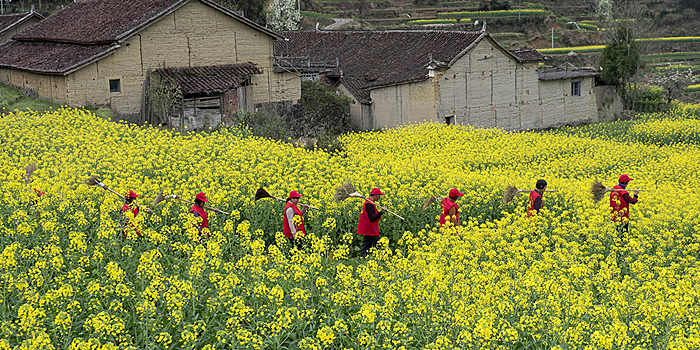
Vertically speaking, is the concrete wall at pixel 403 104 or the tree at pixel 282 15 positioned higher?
the tree at pixel 282 15

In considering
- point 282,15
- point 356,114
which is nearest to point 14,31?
point 356,114

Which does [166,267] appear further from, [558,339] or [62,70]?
[62,70]

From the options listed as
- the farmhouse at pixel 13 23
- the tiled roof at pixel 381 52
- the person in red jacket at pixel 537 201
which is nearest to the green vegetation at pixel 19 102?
the farmhouse at pixel 13 23

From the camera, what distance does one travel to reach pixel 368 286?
349 inches

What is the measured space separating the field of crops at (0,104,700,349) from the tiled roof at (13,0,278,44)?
359 inches

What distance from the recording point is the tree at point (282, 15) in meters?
55.8

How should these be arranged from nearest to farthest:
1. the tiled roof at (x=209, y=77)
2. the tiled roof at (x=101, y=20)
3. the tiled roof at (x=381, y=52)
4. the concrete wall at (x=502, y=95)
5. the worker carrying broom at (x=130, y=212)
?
the worker carrying broom at (x=130, y=212), the tiled roof at (x=101, y=20), the tiled roof at (x=209, y=77), the concrete wall at (x=502, y=95), the tiled roof at (x=381, y=52)

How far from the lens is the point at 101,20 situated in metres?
28.5

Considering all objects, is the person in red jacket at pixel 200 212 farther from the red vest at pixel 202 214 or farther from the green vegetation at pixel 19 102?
the green vegetation at pixel 19 102

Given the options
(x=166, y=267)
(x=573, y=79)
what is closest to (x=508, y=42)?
(x=573, y=79)

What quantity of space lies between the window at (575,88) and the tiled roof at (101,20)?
18.4 m

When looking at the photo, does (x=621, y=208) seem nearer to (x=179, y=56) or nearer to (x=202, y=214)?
(x=202, y=214)

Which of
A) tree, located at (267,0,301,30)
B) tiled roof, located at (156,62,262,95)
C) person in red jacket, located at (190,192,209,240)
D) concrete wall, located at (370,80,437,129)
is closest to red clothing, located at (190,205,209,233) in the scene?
person in red jacket, located at (190,192,209,240)

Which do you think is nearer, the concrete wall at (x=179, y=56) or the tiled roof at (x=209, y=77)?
the concrete wall at (x=179, y=56)
